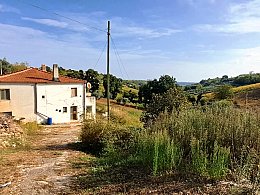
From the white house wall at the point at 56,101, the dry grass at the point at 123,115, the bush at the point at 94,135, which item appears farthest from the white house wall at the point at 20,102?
the bush at the point at 94,135

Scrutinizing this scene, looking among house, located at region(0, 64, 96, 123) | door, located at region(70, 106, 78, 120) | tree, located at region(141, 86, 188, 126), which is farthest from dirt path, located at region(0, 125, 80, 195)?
door, located at region(70, 106, 78, 120)

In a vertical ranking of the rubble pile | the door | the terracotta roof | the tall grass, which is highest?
the terracotta roof

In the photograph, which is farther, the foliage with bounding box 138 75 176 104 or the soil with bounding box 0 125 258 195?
the foliage with bounding box 138 75 176 104

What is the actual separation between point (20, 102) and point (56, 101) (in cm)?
A: 359

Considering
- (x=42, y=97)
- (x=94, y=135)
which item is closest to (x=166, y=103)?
(x=94, y=135)

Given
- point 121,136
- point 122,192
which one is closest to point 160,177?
point 122,192

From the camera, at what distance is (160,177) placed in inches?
220

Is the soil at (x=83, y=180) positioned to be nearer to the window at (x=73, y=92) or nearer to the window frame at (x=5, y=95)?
the window frame at (x=5, y=95)

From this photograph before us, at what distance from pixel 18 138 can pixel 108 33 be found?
9.02m

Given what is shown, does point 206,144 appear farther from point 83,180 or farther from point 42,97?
point 42,97

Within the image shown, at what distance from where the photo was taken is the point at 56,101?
29125 millimetres

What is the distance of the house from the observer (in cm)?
2647

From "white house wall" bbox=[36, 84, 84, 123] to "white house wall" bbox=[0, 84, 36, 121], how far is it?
0.66 meters

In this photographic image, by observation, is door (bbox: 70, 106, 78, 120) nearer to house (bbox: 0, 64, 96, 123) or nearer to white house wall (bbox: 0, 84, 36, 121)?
house (bbox: 0, 64, 96, 123)
